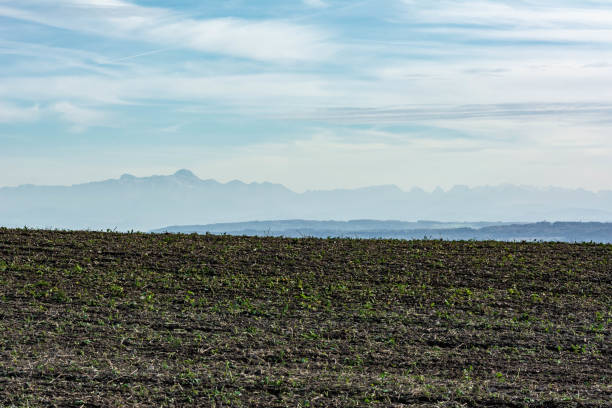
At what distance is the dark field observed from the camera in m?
7.51

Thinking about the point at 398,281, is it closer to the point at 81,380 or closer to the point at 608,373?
the point at 608,373

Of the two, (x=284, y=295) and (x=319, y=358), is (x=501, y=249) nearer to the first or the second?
(x=284, y=295)

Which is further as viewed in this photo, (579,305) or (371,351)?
(579,305)

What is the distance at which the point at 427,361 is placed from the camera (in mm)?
9008

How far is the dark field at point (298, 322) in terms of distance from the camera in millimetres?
7512

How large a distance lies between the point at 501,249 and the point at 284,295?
7.01 metres

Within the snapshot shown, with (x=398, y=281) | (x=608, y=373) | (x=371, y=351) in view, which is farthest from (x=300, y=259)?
(x=608, y=373)

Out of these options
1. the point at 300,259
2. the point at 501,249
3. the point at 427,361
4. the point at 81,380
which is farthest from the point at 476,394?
the point at 501,249

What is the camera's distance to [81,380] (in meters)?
7.58

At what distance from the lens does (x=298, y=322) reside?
10586 millimetres

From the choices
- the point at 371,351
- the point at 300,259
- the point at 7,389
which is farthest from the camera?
the point at 300,259

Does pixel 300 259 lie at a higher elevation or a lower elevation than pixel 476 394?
higher

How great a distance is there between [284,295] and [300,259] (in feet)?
8.26

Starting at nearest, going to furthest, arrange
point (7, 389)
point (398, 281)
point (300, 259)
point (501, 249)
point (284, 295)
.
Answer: point (7, 389), point (284, 295), point (398, 281), point (300, 259), point (501, 249)
